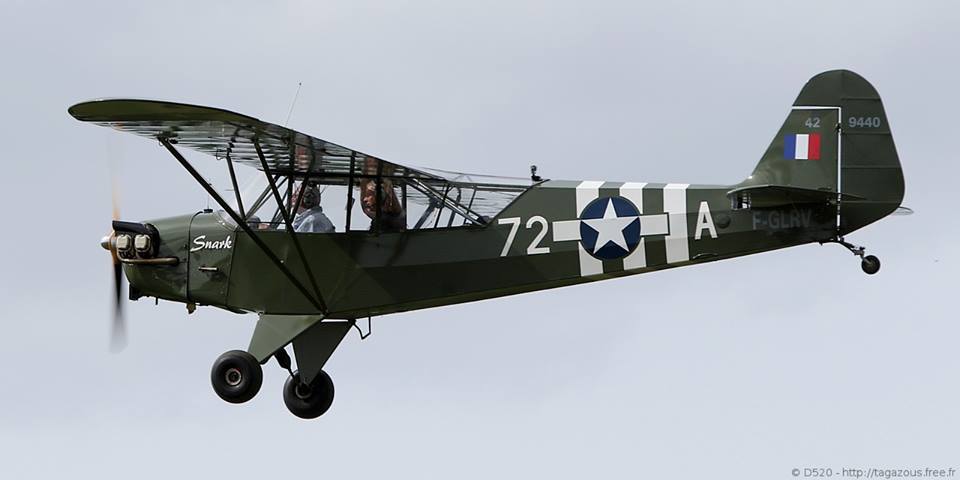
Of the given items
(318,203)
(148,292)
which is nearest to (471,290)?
(318,203)

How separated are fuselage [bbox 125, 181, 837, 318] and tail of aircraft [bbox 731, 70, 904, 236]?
176 millimetres

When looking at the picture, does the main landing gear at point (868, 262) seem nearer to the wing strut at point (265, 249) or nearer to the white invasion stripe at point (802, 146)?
the white invasion stripe at point (802, 146)

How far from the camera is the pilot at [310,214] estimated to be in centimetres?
1482

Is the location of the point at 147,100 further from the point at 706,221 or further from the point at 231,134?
the point at 706,221

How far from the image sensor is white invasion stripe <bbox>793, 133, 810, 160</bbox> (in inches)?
550

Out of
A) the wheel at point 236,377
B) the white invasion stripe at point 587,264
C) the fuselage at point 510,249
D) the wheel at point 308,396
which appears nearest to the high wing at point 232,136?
the fuselage at point 510,249

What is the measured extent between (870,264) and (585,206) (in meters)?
2.42

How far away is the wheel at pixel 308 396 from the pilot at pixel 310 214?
57.5 inches

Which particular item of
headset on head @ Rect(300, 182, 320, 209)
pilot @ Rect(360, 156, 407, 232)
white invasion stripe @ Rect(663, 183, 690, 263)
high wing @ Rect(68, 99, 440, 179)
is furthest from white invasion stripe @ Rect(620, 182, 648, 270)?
headset on head @ Rect(300, 182, 320, 209)

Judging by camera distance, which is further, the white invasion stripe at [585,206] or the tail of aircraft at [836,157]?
the white invasion stripe at [585,206]

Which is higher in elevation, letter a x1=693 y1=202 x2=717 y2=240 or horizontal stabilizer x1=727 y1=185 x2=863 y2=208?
horizontal stabilizer x1=727 y1=185 x2=863 y2=208

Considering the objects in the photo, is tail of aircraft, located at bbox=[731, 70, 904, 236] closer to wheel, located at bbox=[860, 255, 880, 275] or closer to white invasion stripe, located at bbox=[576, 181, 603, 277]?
wheel, located at bbox=[860, 255, 880, 275]

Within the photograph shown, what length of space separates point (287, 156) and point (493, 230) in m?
1.84

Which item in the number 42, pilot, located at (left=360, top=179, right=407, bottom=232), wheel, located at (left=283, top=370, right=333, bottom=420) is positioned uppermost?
pilot, located at (left=360, top=179, right=407, bottom=232)
